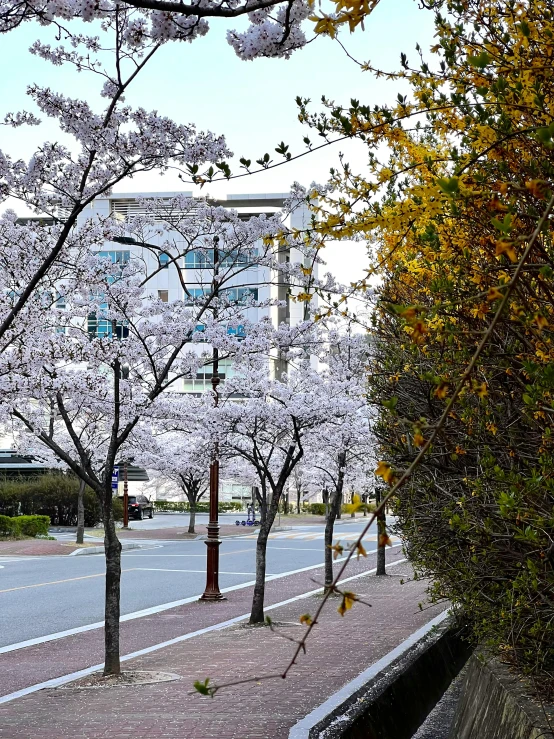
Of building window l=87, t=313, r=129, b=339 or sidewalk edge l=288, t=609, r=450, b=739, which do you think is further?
building window l=87, t=313, r=129, b=339

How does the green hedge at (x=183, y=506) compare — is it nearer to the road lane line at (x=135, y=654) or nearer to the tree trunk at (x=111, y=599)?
the road lane line at (x=135, y=654)

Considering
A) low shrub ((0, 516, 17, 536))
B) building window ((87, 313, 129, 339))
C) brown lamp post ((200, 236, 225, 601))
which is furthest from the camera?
Answer: low shrub ((0, 516, 17, 536))

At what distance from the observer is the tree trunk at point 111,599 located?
10492mm

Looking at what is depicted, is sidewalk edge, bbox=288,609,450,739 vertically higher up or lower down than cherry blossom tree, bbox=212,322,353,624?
lower down

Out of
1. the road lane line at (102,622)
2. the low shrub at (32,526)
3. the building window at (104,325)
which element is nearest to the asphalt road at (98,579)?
the road lane line at (102,622)

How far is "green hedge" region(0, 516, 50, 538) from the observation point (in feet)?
124

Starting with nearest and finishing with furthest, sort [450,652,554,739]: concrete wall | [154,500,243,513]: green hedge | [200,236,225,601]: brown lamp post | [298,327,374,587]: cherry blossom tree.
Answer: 1. [450,652,554,739]: concrete wall
2. [200,236,225,601]: brown lamp post
3. [298,327,374,587]: cherry blossom tree
4. [154,500,243,513]: green hedge

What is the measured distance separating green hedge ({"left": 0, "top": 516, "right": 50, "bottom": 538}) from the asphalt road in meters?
4.41

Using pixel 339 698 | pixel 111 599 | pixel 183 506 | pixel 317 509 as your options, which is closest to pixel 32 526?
pixel 111 599

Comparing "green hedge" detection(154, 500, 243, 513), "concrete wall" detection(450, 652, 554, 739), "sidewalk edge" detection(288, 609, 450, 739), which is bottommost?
"sidewalk edge" detection(288, 609, 450, 739)

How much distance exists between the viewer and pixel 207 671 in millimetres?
10555

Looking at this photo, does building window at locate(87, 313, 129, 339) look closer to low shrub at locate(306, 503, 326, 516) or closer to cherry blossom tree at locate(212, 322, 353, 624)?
cherry blossom tree at locate(212, 322, 353, 624)

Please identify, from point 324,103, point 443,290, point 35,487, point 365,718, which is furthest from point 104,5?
point 35,487

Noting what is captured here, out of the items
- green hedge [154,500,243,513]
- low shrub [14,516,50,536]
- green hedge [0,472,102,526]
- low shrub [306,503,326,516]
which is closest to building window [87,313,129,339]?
low shrub [14,516,50,536]
